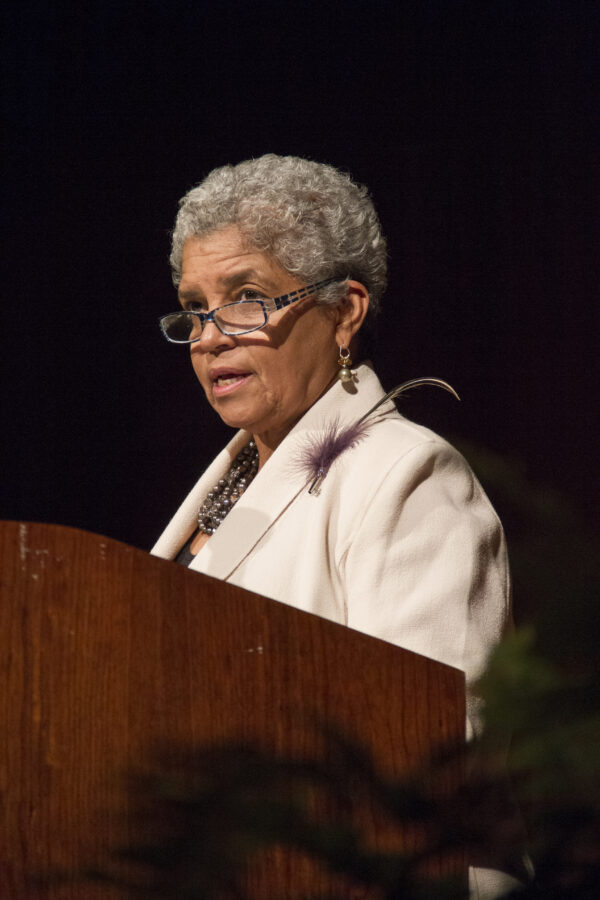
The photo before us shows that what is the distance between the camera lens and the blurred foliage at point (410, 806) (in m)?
0.37

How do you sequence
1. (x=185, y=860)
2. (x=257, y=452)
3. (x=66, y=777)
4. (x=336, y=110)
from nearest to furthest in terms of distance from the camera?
1. (x=185, y=860)
2. (x=66, y=777)
3. (x=257, y=452)
4. (x=336, y=110)

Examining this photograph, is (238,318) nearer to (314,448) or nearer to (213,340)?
(213,340)

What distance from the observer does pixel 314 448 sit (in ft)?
5.18

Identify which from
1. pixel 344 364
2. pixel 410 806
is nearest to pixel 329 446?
pixel 344 364

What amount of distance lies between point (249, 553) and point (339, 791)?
1118 millimetres

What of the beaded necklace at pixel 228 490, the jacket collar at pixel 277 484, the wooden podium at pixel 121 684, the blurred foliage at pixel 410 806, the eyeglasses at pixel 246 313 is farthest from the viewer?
the beaded necklace at pixel 228 490

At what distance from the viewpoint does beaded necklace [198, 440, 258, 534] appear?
1.83 m

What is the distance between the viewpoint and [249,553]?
4.93 feet

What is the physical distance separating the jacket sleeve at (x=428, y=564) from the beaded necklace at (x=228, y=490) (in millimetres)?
458

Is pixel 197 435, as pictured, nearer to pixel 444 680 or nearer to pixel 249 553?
pixel 249 553

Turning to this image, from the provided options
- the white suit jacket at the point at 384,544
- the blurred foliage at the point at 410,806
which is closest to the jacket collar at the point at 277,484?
the white suit jacket at the point at 384,544

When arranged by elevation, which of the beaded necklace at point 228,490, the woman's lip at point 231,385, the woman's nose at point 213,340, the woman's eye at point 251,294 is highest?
the woman's eye at point 251,294

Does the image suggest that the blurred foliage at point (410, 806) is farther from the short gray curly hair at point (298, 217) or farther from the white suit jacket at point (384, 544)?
the short gray curly hair at point (298, 217)

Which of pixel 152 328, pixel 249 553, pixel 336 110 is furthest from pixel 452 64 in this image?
pixel 249 553
